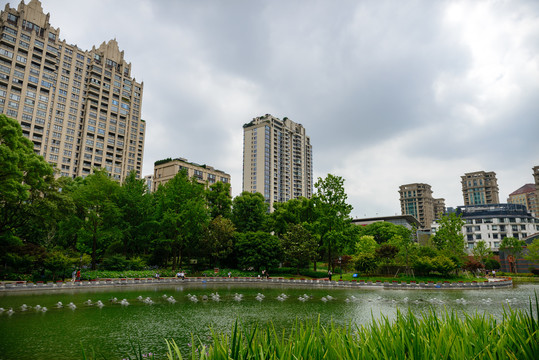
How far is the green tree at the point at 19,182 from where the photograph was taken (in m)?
25.7

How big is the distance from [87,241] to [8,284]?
1813 cm

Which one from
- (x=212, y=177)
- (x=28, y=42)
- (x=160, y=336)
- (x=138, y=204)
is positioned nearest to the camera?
(x=160, y=336)

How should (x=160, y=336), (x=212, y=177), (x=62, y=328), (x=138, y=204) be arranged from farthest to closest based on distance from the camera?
(x=212, y=177), (x=138, y=204), (x=62, y=328), (x=160, y=336)

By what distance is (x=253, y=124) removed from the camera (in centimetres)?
10812

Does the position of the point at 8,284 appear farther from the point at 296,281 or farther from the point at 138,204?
the point at 296,281

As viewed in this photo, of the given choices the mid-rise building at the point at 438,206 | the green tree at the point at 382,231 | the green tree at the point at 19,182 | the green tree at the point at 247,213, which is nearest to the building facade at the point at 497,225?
the green tree at the point at 382,231

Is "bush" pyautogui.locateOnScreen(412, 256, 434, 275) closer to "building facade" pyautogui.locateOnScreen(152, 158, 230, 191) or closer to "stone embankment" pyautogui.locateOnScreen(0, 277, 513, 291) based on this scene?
"stone embankment" pyautogui.locateOnScreen(0, 277, 513, 291)

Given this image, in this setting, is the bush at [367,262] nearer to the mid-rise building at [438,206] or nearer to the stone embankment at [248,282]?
the stone embankment at [248,282]

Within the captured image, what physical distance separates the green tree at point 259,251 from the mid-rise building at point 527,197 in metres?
164

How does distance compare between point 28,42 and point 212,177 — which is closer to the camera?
point 28,42

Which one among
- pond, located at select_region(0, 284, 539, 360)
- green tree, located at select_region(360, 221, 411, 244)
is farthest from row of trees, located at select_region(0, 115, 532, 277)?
green tree, located at select_region(360, 221, 411, 244)

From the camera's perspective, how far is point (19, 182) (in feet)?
93.8

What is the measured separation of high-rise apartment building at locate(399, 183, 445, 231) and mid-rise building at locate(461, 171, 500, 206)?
52.8ft

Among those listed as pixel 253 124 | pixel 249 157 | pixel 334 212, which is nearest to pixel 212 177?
pixel 249 157
